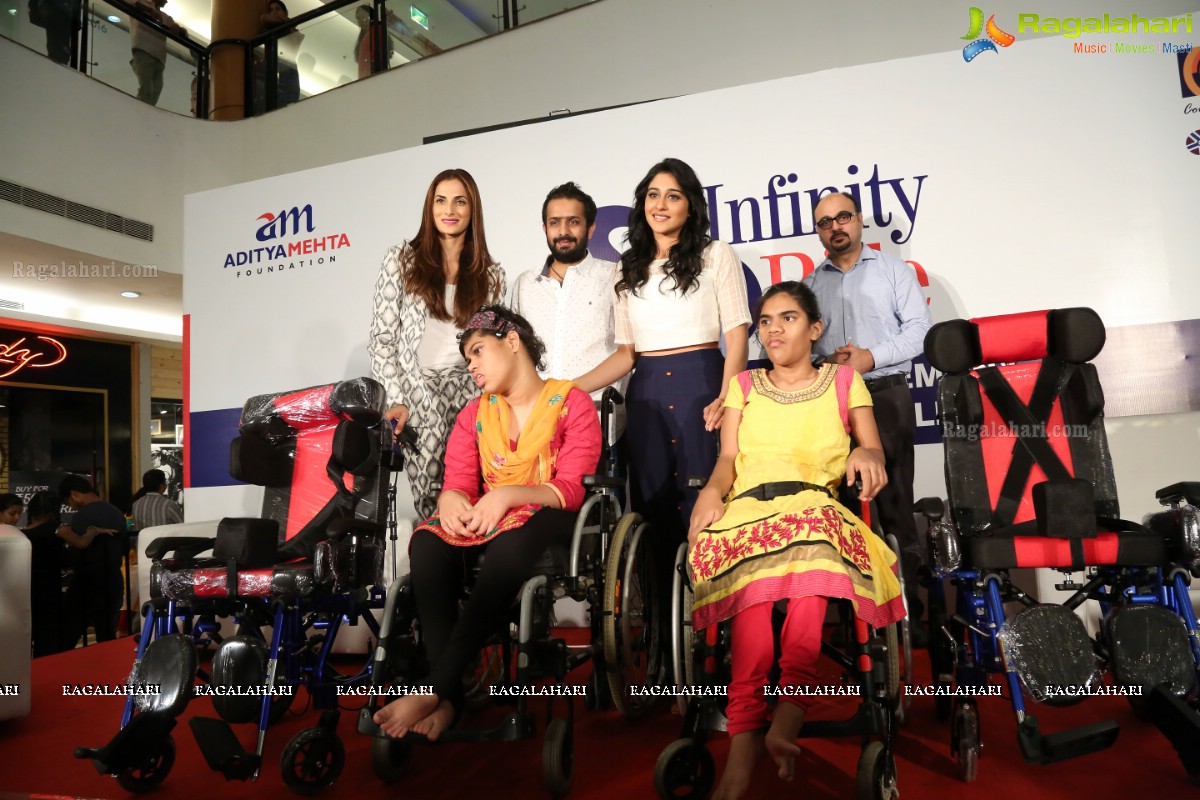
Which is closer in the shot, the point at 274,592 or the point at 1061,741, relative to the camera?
the point at 1061,741

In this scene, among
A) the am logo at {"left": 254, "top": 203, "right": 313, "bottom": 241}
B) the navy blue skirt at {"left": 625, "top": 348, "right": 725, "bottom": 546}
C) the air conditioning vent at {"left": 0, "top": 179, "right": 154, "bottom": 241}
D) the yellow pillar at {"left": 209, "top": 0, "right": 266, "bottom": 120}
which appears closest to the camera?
the navy blue skirt at {"left": 625, "top": 348, "right": 725, "bottom": 546}

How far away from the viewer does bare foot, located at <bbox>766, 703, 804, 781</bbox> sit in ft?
5.49

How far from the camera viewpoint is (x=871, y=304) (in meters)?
3.25

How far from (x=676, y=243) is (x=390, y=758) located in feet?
6.16

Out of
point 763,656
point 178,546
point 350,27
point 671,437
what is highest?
point 350,27

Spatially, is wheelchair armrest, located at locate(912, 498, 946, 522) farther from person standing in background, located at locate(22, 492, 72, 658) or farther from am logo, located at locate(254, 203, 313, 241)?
person standing in background, located at locate(22, 492, 72, 658)

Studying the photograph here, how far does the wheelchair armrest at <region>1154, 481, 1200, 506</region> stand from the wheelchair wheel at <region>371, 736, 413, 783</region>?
2.15m

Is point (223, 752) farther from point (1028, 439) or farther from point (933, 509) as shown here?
point (1028, 439)

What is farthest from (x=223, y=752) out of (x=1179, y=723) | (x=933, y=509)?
(x=1179, y=723)

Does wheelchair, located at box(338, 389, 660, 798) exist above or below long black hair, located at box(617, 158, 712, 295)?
below

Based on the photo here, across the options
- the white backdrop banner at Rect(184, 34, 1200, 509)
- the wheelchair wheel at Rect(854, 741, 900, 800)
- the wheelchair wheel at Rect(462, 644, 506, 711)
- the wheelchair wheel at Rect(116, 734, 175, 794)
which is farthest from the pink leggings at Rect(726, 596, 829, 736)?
the white backdrop banner at Rect(184, 34, 1200, 509)

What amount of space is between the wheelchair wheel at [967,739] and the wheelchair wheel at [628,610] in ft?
2.86

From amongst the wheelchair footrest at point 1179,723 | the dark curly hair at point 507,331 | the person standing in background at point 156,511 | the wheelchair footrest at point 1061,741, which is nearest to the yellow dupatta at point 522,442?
the dark curly hair at point 507,331

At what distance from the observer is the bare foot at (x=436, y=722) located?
188cm
